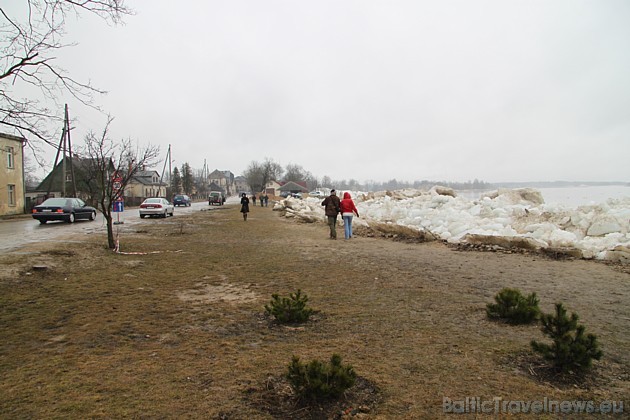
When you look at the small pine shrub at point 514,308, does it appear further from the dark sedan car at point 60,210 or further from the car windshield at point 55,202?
the car windshield at point 55,202

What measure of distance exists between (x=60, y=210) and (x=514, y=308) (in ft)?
72.4

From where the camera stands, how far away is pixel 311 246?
13.0m

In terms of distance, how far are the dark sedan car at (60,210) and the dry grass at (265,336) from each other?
12402mm

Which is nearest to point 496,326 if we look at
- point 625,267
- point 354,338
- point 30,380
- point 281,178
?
point 354,338

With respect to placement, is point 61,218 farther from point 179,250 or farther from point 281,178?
point 281,178

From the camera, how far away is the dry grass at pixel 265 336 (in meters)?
2.99

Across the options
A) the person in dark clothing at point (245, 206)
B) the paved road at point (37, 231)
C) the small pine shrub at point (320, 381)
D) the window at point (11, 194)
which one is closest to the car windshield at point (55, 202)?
the paved road at point (37, 231)

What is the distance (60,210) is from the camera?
19922mm

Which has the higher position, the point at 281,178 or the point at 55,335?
the point at 281,178

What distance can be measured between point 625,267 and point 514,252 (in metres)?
2.74

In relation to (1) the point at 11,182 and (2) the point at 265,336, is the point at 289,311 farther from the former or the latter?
(1) the point at 11,182

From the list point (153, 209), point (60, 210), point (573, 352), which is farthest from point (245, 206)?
point (573, 352)

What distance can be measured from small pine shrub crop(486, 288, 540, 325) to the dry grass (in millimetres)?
204

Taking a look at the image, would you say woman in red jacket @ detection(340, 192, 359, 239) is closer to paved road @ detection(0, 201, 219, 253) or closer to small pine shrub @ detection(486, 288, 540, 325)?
paved road @ detection(0, 201, 219, 253)
